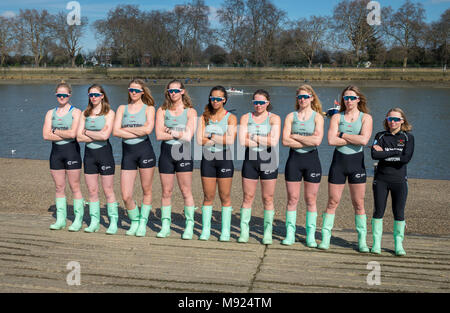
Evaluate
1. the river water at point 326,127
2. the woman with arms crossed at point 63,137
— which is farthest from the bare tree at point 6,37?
the woman with arms crossed at point 63,137

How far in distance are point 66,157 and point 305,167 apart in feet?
11.5

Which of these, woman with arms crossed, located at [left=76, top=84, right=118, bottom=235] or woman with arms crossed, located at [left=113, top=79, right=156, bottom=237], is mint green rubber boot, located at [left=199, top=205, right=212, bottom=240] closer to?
woman with arms crossed, located at [left=113, top=79, right=156, bottom=237]

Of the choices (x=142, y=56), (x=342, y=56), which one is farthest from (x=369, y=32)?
(x=142, y=56)

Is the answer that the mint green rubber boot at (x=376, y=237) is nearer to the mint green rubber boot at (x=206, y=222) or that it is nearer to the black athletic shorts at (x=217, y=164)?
the black athletic shorts at (x=217, y=164)

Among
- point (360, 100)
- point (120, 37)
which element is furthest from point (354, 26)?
point (360, 100)

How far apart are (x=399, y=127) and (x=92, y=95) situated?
4311 millimetres

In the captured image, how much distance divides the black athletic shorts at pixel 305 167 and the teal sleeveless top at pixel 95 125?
108 inches

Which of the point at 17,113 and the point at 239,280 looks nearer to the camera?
the point at 239,280

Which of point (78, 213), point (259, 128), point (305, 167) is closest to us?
point (305, 167)

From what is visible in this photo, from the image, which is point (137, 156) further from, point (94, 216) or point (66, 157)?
point (94, 216)

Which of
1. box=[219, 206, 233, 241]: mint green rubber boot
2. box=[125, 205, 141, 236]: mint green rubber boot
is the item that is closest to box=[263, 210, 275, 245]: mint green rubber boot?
box=[219, 206, 233, 241]: mint green rubber boot

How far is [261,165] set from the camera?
238 inches
